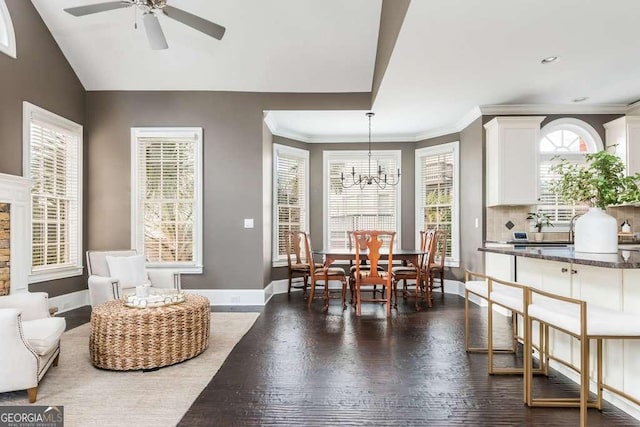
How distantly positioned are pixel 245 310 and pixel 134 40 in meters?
3.66

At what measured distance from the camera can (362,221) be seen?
6.93 metres

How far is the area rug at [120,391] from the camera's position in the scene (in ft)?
7.13

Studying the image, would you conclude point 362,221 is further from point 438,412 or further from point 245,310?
point 438,412

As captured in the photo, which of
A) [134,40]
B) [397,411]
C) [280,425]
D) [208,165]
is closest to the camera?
[280,425]

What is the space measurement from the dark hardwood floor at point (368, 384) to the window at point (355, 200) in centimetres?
299

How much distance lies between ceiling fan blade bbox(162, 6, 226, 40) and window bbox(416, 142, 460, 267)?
4333 millimetres

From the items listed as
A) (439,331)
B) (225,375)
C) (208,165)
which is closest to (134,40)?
(208,165)

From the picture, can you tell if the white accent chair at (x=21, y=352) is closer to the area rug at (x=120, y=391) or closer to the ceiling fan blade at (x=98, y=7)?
the area rug at (x=120, y=391)

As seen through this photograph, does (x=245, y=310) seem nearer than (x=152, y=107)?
Yes

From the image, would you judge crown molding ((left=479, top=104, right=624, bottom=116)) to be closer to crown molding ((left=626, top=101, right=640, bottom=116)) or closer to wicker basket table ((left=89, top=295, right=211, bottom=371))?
crown molding ((left=626, top=101, right=640, bottom=116))

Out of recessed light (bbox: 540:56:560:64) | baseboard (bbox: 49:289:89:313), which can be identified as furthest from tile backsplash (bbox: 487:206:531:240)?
baseboard (bbox: 49:289:89:313)

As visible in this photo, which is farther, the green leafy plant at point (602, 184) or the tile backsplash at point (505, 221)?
the tile backsplash at point (505, 221)

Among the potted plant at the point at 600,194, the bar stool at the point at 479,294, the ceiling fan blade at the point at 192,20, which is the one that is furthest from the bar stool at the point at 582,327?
the ceiling fan blade at the point at 192,20

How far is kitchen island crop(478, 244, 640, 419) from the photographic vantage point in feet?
6.84
